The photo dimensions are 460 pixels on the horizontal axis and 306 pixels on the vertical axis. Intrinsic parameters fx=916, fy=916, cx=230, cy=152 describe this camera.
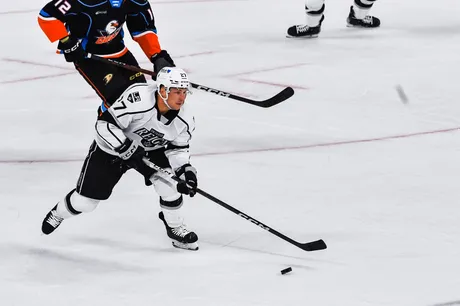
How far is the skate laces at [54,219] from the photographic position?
4.11 metres

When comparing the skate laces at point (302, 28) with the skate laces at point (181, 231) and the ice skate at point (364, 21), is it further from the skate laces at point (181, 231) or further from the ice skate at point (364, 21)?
the skate laces at point (181, 231)

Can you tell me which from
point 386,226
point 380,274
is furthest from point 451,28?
point 380,274

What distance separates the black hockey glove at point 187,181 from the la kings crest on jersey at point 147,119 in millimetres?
116

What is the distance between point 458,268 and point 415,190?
896 mm

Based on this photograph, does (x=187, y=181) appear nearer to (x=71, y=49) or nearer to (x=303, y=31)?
(x=71, y=49)

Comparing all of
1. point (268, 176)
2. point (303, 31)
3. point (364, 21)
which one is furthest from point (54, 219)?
point (364, 21)

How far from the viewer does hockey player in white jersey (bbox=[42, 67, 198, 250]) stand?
12.4 feet

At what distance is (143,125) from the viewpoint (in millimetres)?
3869

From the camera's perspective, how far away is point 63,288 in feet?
12.2

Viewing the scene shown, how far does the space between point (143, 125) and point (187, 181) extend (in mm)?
314

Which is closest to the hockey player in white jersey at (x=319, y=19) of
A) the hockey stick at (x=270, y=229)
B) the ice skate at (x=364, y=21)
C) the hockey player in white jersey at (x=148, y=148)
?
the ice skate at (x=364, y=21)

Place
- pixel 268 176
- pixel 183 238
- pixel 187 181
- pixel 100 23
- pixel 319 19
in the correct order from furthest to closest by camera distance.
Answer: pixel 319 19 → pixel 268 176 → pixel 100 23 → pixel 183 238 → pixel 187 181

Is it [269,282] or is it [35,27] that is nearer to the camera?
[269,282]

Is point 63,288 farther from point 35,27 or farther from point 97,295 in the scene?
point 35,27
